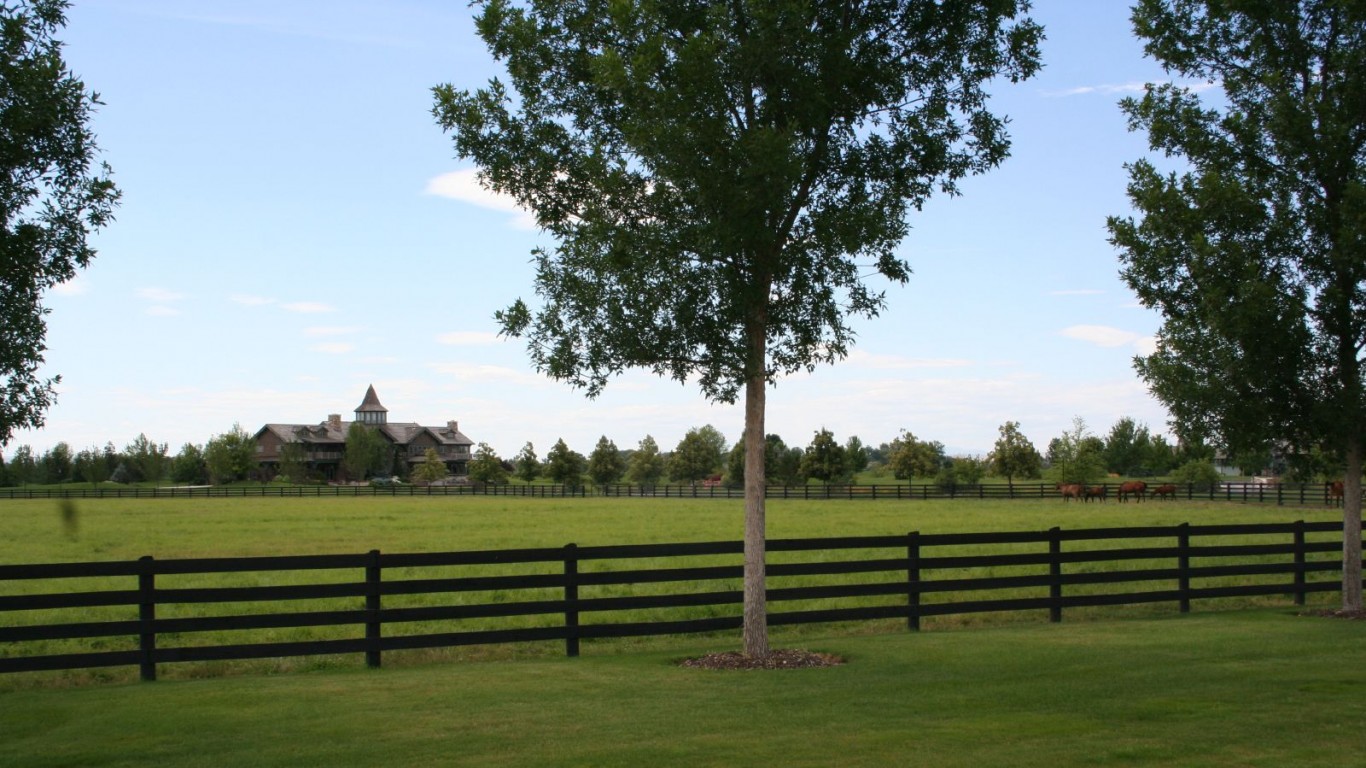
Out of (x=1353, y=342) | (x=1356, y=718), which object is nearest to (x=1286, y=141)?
(x=1353, y=342)

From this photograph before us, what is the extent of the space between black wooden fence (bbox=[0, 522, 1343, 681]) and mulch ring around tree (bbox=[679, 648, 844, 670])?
3.71 ft

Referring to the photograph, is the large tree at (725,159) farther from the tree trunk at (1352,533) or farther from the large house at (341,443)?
the large house at (341,443)

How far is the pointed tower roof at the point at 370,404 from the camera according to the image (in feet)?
551

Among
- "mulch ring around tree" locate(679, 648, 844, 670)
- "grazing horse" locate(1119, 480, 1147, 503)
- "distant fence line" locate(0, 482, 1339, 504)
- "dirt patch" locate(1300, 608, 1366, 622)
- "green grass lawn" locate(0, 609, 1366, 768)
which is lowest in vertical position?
"distant fence line" locate(0, 482, 1339, 504)

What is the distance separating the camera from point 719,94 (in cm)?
1266

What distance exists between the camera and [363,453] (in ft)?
455

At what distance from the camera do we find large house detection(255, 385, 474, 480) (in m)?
144

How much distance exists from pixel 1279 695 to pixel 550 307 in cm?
858

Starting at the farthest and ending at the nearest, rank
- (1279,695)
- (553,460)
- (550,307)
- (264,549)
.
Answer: (553,460)
(264,549)
(550,307)
(1279,695)

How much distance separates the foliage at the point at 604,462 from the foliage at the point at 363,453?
36.2 meters

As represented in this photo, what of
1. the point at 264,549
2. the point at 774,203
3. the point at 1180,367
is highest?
the point at 774,203

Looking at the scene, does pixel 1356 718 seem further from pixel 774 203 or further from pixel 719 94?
pixel 719 94

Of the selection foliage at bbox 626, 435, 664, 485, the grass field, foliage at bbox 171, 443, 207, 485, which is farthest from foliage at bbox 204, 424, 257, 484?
the grass field

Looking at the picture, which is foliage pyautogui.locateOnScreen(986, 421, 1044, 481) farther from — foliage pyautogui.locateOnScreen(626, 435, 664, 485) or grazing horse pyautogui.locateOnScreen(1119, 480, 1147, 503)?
foliage pyautogui.locateOnScreen(626, 435, 664, 485)
